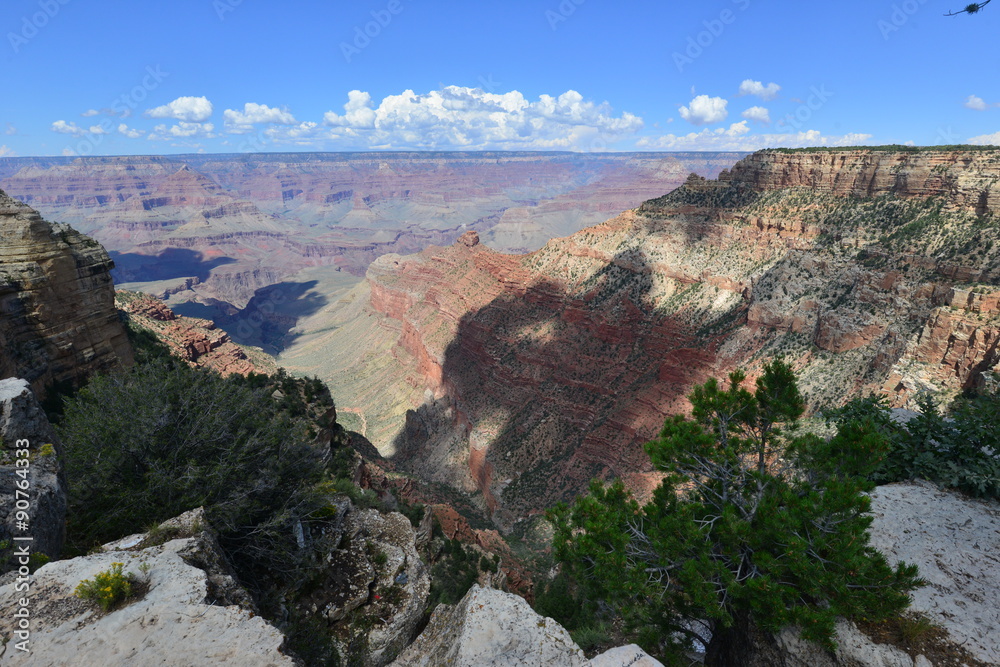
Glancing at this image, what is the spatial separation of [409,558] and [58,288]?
71.9 feet

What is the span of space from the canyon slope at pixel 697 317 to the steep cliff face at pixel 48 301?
36093mm

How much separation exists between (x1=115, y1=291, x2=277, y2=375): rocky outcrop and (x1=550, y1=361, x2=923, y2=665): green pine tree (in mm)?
49128

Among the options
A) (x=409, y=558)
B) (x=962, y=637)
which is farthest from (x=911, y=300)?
(x=409, y=558)

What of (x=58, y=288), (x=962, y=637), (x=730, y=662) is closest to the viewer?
(x=962, y=637)

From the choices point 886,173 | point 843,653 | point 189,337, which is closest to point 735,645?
point 843,653

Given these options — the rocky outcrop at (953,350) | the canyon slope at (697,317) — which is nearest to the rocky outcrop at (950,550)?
the rocky outcrop at (953,350)

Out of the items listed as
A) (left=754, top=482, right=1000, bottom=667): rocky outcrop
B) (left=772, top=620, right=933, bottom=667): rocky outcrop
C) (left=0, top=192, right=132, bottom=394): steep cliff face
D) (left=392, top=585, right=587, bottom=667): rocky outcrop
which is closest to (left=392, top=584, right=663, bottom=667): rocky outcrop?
(left=392, top=585, right=587, bottom=667): rocky outcrop

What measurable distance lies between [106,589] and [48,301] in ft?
69.2

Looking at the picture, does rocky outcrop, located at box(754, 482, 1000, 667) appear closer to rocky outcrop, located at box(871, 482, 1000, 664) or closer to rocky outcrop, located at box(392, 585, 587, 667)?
rocky outcrop, located at box(871, 482, 1000, 664)

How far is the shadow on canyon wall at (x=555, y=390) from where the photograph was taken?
45594 millimetres

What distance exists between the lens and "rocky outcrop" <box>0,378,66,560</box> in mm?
8094

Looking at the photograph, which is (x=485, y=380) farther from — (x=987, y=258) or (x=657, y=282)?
(x=987, y=258)

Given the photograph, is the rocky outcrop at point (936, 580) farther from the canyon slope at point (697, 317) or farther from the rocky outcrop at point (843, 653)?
the canyon slope at point (697, 317)

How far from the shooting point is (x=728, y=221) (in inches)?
2175
